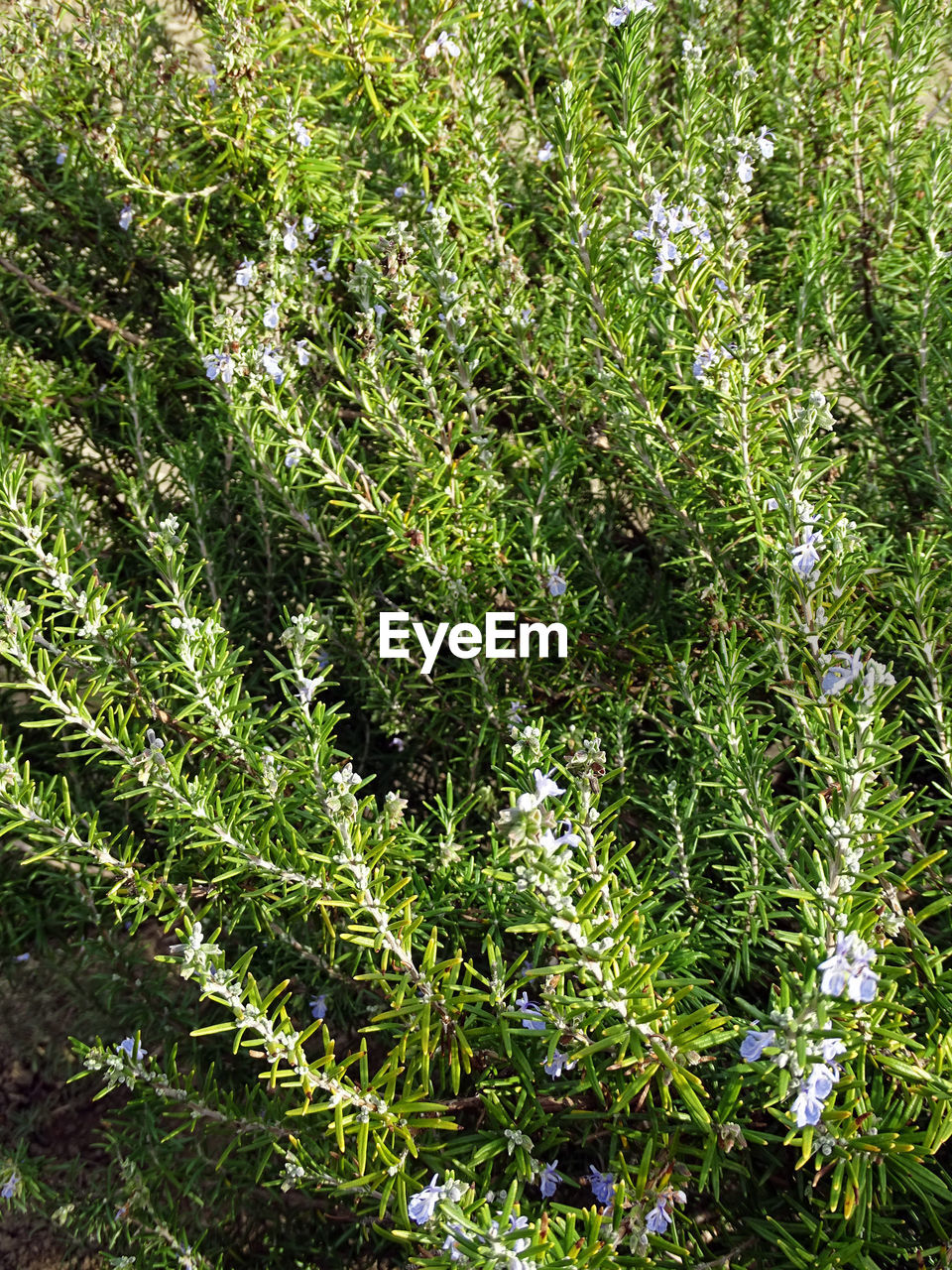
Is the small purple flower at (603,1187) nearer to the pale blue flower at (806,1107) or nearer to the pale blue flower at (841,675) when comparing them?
the pale blue flower at (806,1107)

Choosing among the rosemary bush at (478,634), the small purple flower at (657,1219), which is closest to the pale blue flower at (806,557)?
the rosemary bush at (478,634)

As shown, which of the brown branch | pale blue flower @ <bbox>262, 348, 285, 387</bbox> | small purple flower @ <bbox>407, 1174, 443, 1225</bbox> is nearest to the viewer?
small purple flower @ <bbox>407, 1174, 443, 1225</bbox>

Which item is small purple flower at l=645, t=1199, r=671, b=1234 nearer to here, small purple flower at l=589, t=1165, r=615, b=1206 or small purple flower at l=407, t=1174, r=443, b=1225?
small purple flower at l=589, t=1165, r=615, b=1206

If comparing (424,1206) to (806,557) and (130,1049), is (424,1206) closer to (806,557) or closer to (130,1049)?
(130,1049)

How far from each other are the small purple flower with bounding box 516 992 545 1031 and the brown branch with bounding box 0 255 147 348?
6.57 feet

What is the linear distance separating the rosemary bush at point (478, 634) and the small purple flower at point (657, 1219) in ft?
0.07

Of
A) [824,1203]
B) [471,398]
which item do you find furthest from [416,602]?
[824,1203]

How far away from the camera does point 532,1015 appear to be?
1421 millimetres

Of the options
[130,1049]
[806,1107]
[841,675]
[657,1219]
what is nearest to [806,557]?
[841,675]

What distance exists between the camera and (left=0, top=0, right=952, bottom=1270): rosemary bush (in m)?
1.38

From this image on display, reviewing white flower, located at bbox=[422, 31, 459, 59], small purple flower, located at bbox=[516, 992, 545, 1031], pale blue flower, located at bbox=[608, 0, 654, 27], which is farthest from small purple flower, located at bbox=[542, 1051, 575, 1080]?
white flower, located at bbox=[422, 31, 459, 59]

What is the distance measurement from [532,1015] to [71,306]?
2264mm

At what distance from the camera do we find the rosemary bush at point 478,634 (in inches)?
54.1

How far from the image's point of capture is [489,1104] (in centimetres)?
150
